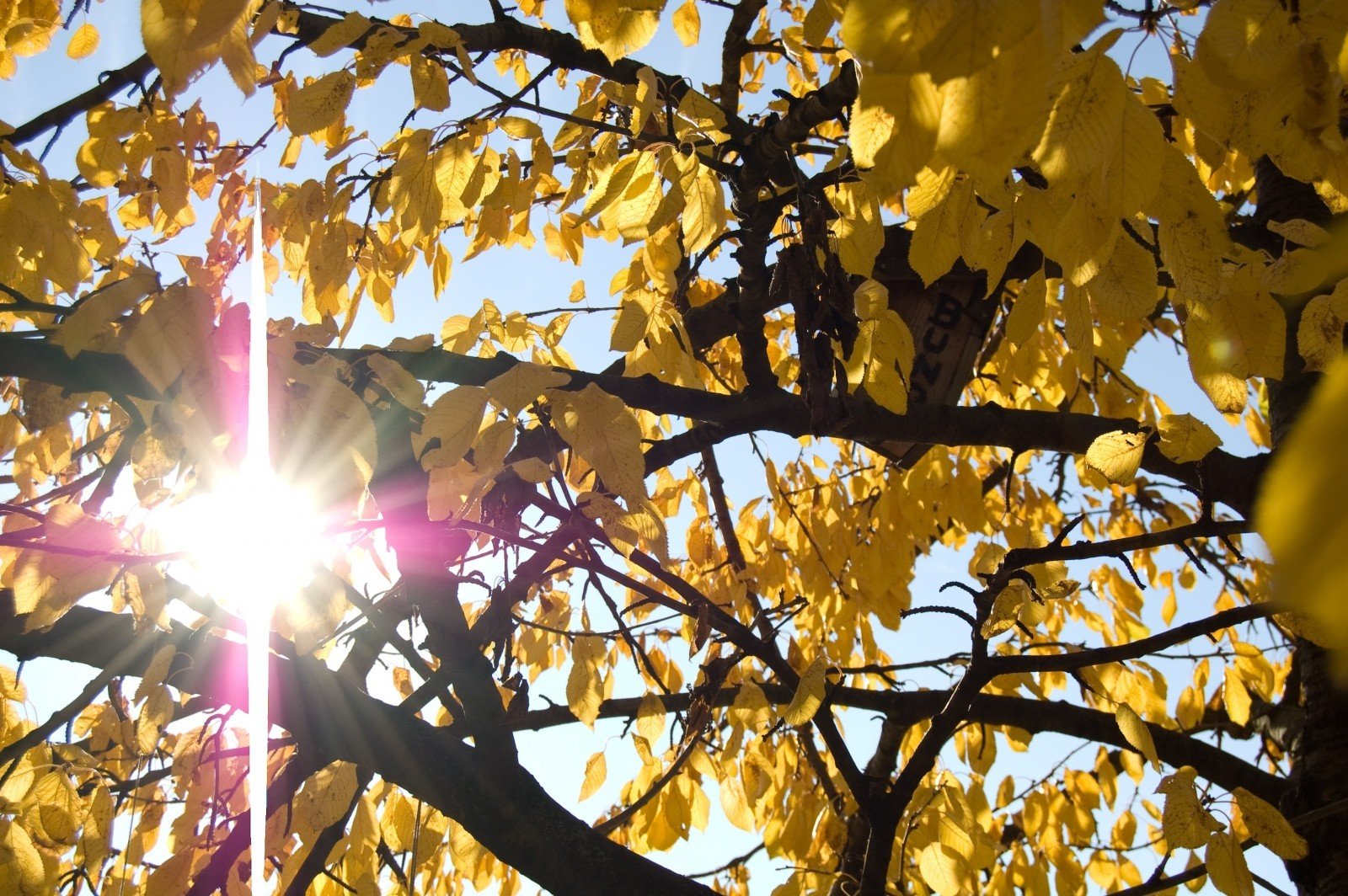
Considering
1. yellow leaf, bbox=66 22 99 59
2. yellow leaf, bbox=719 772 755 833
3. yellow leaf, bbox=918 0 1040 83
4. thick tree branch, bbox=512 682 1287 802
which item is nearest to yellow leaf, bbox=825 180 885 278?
yellow leaf, bbox=918 0 1040 83

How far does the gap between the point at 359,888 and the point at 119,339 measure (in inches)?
49.2

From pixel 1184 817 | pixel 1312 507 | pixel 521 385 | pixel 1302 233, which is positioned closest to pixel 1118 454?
pixel 1302 233

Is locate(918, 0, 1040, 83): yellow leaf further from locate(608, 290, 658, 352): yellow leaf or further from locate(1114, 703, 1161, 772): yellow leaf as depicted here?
locate(1114, 703, 1161, 772): yellow leaf

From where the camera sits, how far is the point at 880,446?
218 cm

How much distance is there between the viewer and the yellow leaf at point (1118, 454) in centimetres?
136

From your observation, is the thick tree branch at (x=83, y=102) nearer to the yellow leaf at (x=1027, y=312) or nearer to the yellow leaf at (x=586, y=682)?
the yellow leaf at (x=586, y=682)

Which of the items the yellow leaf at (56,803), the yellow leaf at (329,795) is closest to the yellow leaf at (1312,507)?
the yellow leaf at (329,795)

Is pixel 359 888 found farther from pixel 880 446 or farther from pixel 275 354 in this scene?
pixel 880 446

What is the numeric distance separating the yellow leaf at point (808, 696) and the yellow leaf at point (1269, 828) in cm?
65

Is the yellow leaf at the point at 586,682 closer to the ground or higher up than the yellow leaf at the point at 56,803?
higher up

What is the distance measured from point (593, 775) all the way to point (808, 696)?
3.15 feet

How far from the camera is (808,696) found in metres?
1.45

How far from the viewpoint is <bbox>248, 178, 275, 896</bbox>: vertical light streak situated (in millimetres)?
1166

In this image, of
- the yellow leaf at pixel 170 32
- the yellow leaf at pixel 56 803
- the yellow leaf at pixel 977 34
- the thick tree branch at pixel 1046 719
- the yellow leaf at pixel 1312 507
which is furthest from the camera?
the thick tree branch at pixel 1046 719
